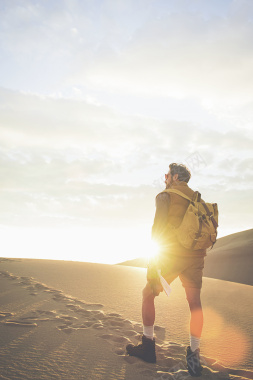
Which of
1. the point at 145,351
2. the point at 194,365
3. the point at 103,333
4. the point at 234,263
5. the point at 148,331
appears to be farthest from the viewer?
the point at 234,263

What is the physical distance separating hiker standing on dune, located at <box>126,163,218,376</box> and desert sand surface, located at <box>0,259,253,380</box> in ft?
0.72

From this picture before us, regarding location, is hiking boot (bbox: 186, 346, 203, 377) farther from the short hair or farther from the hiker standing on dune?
the short hair

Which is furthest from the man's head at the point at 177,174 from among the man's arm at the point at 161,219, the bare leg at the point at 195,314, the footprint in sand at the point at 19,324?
the footprint in sand at the point at 19,324

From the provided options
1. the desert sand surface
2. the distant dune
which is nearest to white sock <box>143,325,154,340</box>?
the desert sand surface

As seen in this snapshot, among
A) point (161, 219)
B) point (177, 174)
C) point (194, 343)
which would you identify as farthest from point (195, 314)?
point (177, 174)

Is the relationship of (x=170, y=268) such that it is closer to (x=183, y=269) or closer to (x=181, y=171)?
(x=183, y=269)

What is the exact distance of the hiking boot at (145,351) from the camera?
229 centimetres

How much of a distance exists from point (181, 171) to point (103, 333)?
6.16ft

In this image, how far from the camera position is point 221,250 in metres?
25.0

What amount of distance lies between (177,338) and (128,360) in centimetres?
86

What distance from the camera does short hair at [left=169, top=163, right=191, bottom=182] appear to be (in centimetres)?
286

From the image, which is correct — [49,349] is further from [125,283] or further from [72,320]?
[125,283]

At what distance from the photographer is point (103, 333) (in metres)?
2.82

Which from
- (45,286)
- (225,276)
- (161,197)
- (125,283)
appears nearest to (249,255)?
(225,276)
